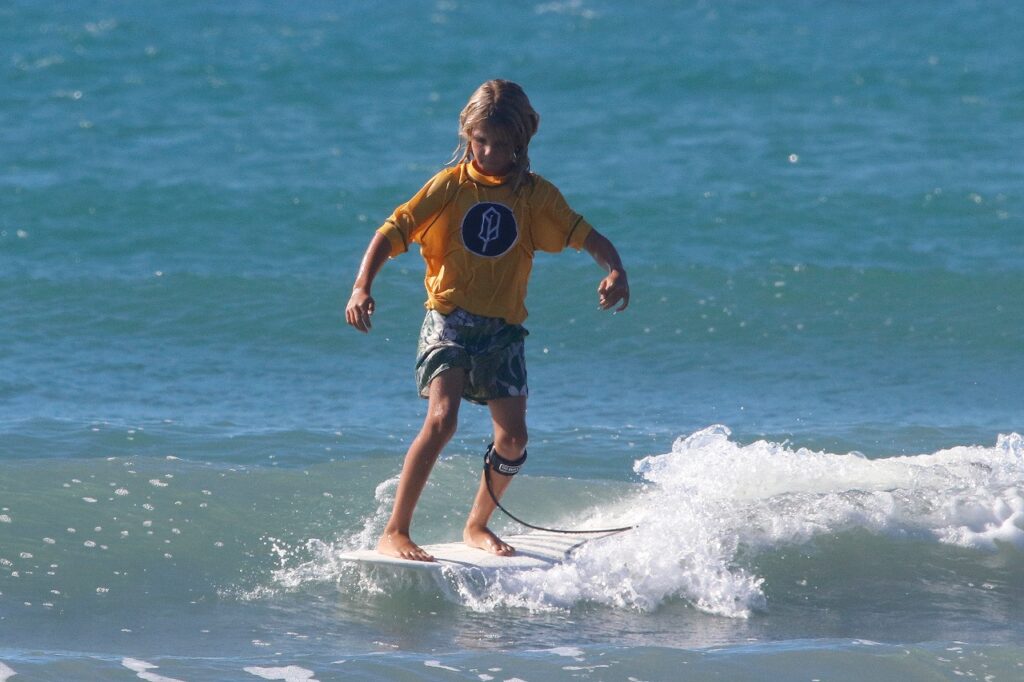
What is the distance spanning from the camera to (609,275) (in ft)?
14.1

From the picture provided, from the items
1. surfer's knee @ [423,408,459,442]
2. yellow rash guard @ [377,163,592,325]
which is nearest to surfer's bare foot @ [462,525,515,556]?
surfer's knee @ [423,408,459,442]

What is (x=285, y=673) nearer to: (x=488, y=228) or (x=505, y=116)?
(x=488, y=228)

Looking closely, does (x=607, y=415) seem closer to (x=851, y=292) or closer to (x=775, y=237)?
(x=851, y=292)

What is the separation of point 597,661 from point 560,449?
2636mm

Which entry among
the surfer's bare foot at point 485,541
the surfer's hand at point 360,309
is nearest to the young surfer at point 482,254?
the surfer's hand at point 360,309

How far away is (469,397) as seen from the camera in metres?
4.55

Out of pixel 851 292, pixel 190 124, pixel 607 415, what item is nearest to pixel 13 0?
pixel 190 124

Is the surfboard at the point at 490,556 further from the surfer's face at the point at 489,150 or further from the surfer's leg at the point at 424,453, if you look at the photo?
the surfer's face at the point at 489,150

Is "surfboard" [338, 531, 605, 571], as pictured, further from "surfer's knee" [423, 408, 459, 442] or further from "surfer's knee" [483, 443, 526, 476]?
"surfer's knee" [423, 408, 459, 442]

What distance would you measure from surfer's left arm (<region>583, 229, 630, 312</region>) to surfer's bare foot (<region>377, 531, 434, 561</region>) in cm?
101

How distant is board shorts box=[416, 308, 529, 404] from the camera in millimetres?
4449

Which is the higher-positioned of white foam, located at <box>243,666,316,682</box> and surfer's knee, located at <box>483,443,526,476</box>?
surfer's knee, located at <box>483,443,526,476</box>

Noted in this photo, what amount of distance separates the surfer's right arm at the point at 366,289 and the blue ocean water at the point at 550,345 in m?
0.92

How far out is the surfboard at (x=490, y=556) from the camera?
4.49m
